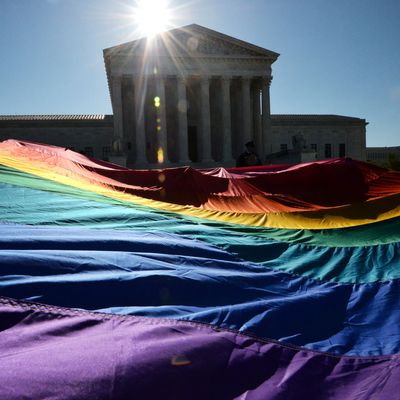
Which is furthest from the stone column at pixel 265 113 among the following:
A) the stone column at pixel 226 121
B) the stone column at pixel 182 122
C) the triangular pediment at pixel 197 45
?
the stone column at pixel 182 122

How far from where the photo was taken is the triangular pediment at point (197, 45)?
34.1m

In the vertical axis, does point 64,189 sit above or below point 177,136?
below

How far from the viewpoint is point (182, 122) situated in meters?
36.5

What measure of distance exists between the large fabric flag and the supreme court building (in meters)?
28.4

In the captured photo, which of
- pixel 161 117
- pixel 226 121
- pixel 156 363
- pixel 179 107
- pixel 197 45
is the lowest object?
pixel 156 363

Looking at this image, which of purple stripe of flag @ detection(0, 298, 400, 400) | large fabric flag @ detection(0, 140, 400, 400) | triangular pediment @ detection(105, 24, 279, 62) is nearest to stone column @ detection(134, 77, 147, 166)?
triangular pediment @ detection(105, 24, 279, 62)

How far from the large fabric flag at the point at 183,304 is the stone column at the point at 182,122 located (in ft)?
103

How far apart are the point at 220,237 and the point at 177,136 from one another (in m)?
36.9

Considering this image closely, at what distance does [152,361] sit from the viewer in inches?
60.9

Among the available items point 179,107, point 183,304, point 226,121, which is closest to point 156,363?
point 183,304

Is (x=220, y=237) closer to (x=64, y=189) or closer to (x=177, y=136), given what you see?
(x=64, y=189)

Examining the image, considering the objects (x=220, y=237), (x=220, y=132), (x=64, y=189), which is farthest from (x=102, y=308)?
(x=220, y=132)

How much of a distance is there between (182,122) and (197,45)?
7.63m

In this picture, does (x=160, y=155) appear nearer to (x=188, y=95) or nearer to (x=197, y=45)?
(x=188, y=95)
